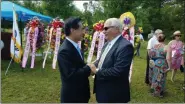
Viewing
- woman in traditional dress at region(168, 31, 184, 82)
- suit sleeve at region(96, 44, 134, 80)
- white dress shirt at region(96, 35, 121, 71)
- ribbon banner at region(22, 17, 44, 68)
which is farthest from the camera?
ribbon banner at region(22, 17, 44, 68)

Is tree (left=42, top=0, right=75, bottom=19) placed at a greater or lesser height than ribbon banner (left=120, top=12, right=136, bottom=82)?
greater

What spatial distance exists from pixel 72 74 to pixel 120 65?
524 mm

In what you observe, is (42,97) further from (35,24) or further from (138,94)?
(35,24)

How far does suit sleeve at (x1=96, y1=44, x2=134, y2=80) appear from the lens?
9.89ft

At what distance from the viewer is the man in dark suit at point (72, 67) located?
9.95 ft

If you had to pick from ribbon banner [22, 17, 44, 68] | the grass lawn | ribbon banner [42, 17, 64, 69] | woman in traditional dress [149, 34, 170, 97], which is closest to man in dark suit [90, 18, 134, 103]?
the grass lawn

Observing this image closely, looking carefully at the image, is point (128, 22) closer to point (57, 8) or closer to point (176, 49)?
point (176, 49)

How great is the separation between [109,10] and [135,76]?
533 inches

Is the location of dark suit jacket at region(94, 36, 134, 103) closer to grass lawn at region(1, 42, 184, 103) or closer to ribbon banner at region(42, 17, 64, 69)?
grass lawn at region(1, 42, 184, 103)

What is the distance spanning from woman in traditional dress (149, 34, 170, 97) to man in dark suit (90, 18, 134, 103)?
335 cm

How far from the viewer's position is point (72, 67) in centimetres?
304

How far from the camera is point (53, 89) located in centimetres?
697

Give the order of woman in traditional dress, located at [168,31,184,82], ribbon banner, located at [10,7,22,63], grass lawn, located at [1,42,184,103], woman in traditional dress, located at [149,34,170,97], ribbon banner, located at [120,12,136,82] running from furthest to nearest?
ribbon banner, located at [10,7,22,63], woman in traditional dress, located at [168,31,184,82], ribbon banner, located at [120,12,136,82], woman in traditional dress, located at [149,34,170,97], grass lawn, located at [1,42,184,103]

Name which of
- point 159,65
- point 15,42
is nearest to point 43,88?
point 15,42
